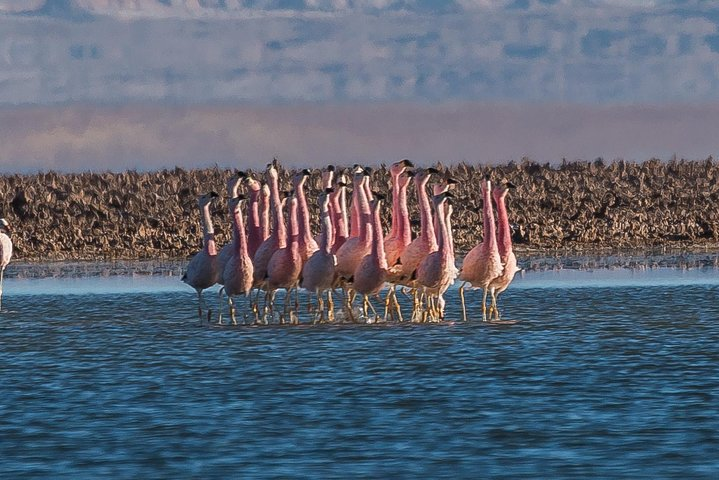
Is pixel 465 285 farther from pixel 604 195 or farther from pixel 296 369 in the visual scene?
pixel 604 195

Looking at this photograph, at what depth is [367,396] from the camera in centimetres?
1111

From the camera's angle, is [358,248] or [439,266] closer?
[439,266]

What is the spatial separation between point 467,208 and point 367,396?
2568cm

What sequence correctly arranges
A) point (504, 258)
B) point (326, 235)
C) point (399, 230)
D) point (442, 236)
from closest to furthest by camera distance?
point (442, 236)
point (326, 235)
point (504, 258)
point (399, 230)

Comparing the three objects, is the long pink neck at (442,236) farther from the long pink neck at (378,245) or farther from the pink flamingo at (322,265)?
the pink flamingo at (322,265)

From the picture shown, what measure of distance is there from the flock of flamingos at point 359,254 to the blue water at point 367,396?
1.72ft

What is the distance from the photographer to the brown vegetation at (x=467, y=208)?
32500mm

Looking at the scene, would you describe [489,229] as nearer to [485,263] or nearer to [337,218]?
[485,263]

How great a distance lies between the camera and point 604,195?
38.6 metres

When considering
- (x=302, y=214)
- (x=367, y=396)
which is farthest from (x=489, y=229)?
(x=367, y=396)

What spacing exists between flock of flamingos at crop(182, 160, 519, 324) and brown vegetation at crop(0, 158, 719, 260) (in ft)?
43.6

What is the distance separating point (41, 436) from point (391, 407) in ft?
8.03

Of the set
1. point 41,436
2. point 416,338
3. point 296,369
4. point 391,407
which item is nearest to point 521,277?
point 416,338

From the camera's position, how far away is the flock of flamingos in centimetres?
1582
